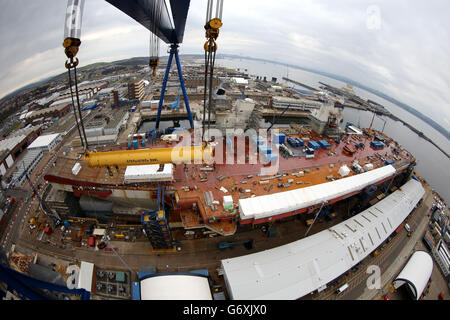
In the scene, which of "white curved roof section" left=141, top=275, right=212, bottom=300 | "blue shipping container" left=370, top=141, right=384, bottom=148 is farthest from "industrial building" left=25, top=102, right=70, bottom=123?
"blue shipping container" left=370, top=141, right=384, bottom=148

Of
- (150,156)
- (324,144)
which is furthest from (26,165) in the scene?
(324,144)

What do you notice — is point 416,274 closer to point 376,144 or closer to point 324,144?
point 324,144

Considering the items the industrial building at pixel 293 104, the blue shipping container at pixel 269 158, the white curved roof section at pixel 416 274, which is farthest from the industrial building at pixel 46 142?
the industrial building at pixel 293 104

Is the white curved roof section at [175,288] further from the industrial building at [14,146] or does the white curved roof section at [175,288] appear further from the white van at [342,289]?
the industrial building at [14,146]

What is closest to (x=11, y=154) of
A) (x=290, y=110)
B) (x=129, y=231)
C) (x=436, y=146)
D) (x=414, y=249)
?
(x=129, y=231)

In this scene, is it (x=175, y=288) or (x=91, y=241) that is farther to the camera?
(x=91, y=241)

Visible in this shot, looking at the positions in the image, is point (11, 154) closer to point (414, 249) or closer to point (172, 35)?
point (172, 35)
